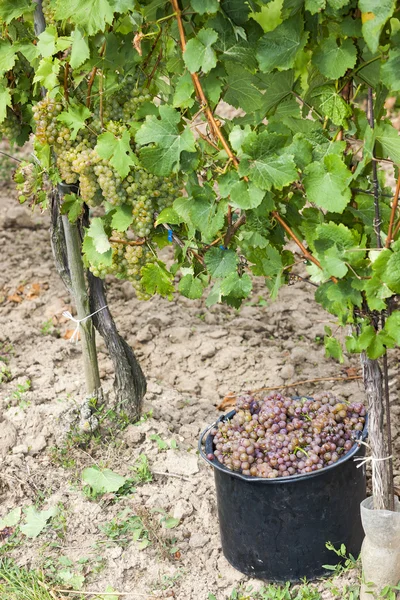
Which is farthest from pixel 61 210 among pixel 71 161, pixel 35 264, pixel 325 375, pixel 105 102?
pixel 35 264

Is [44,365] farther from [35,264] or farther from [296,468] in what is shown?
[296,468]

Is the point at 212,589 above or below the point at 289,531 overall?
below

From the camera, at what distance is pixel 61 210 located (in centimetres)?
294

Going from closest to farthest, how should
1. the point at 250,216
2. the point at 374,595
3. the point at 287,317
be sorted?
1. the point at 250,216
2. the point at 374,595
3. the point at 287,317

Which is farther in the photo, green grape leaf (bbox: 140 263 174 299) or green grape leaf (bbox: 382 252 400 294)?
green grape leaf (bbox: 140 263 174 299)

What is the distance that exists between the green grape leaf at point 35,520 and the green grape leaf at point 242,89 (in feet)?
5.86

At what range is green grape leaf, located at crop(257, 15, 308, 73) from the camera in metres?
2.03

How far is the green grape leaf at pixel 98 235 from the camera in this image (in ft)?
8.98

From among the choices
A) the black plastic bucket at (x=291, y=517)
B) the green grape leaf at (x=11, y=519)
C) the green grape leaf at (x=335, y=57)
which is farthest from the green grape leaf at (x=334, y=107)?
the green grape leaf at (x=11, y=519)

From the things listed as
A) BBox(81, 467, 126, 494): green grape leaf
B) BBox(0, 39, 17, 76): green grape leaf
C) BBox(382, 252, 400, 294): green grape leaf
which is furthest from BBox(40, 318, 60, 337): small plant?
BBox(382, 252, 400, 294): green grape leaf

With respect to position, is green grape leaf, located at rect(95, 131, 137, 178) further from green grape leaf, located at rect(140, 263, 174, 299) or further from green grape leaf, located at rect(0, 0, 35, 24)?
green grape leaf, located at rect(0, 0, 35, 24)

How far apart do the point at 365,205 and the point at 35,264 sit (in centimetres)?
315

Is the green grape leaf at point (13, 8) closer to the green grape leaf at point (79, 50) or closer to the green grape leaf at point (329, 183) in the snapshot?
the green grape leaf at point (79, 50)

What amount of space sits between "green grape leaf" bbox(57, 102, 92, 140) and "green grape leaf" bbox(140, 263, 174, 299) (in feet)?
1.70
